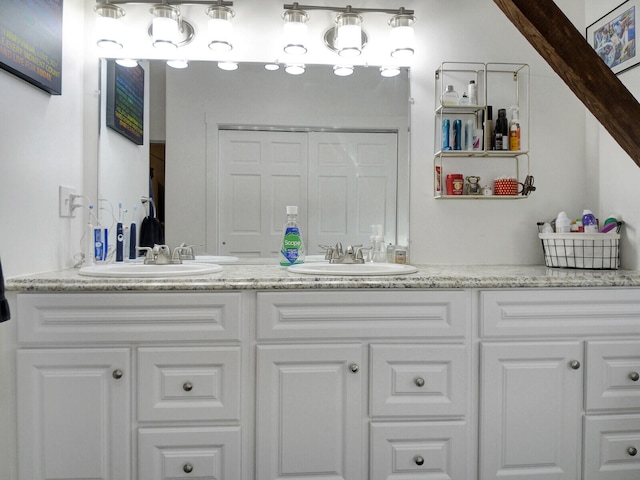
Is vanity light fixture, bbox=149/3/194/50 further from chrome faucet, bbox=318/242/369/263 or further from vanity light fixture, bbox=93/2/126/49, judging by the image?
chrome faucet, bbox=318/242/369/263

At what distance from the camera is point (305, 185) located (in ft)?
6.54

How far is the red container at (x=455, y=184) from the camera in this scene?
1.99m

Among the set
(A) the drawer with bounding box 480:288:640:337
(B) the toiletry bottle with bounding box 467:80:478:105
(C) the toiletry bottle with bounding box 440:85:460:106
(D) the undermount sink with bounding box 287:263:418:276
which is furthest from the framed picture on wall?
(D) the undermount sink with bounding box 287:263:418:276

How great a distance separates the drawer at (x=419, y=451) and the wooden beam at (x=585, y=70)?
3.68 feet

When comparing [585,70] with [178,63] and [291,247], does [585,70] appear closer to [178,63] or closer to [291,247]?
[291,247]

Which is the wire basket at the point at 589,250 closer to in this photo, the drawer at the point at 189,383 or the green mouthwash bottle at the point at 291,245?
the green mouthwash bottle at the point at 291,245

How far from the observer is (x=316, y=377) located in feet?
4.86

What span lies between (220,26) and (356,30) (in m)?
0.59

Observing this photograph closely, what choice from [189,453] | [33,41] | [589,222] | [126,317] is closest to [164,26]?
[33,41]

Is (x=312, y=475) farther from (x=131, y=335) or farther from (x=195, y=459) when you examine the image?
(x=131, y=335)

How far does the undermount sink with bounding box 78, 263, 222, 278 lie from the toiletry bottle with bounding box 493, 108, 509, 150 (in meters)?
1.33

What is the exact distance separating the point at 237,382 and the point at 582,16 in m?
2.25

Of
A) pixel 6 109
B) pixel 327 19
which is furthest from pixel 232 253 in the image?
pixel 327 19

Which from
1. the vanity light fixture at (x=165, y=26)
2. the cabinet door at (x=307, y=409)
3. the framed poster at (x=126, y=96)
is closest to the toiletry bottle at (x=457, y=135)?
the cabinet door at (x=307, y=409)
